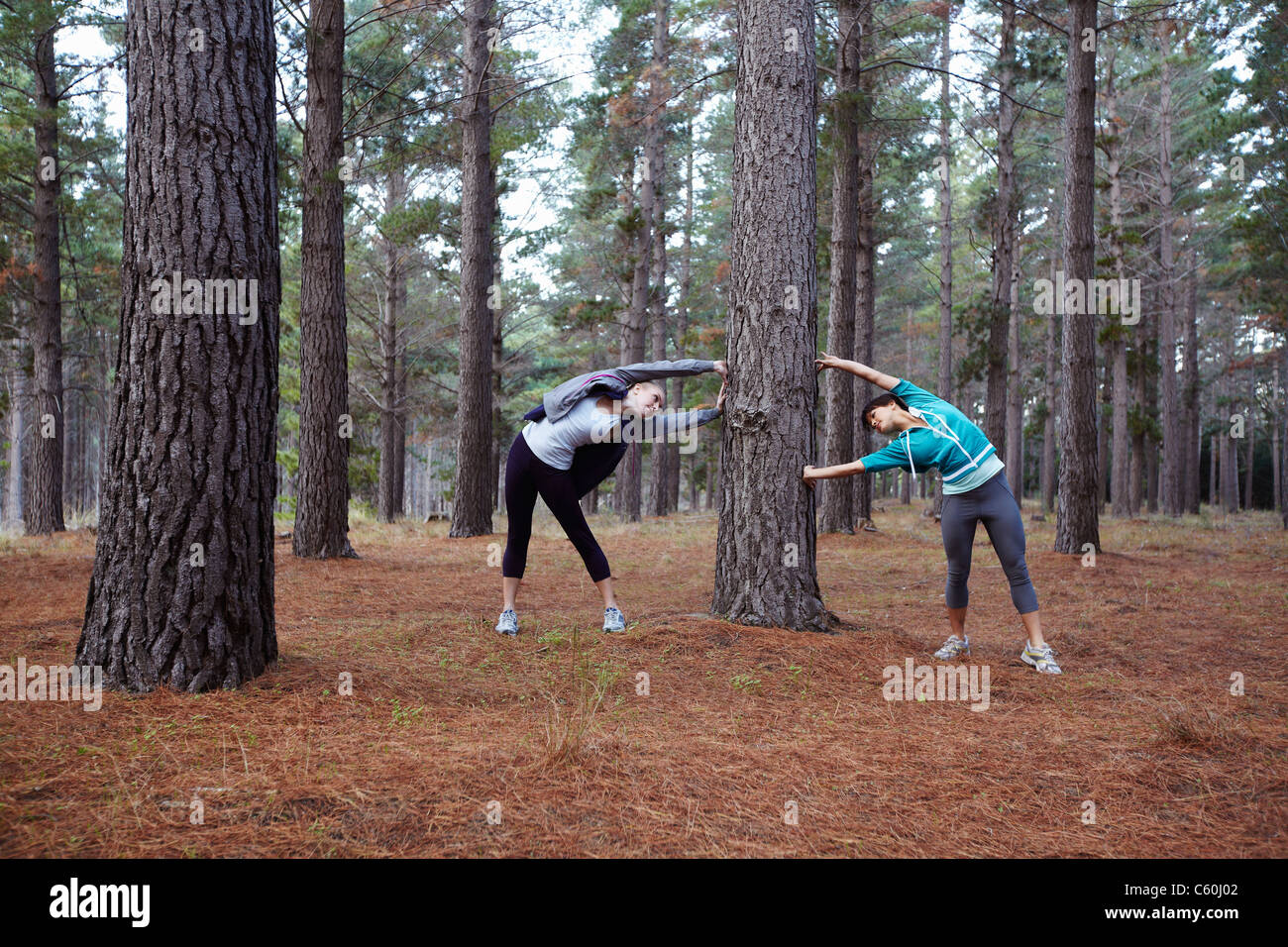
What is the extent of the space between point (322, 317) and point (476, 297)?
392 centimetres

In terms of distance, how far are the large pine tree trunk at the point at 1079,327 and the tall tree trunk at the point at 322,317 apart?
9.26 metres

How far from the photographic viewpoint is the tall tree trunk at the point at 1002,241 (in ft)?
50.6

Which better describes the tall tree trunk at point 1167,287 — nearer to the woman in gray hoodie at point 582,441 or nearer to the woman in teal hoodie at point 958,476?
the woman in teal hoodie at point 958,476

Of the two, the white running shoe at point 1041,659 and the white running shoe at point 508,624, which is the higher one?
the white running shoe at point 508,624

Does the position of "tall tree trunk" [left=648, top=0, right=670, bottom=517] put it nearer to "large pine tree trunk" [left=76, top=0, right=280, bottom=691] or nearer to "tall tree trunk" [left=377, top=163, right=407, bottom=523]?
"tall tree trunk" [left=377, top=163, right=407, bottom=523]

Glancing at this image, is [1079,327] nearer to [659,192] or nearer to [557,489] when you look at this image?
[557,489]

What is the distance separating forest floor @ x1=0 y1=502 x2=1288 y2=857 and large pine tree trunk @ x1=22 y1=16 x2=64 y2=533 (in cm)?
852

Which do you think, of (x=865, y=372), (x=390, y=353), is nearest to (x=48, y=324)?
(x=390, y=353)

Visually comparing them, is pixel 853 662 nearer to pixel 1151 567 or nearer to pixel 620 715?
pixel 620 715

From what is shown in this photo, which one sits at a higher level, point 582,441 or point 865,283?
point 865,283

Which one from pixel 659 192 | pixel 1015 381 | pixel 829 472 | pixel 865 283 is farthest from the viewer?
pixel 659 192

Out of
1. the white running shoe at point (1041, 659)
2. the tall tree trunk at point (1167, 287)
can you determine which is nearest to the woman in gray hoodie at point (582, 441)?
the white running shoe at point (1041, 659)

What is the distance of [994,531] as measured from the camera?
197 inches

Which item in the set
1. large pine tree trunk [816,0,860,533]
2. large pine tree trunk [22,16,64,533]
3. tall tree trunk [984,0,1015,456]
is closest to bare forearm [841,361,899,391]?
large pine tree trunk [816,0,860,533]
